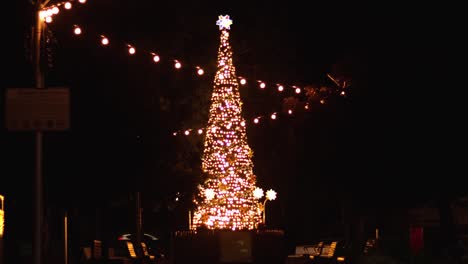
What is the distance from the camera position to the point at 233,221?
108ft

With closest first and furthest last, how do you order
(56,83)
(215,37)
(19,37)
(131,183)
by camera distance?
(19,37), (56,83), (131,183), (215,37)

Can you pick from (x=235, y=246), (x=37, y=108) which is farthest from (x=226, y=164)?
(x=37, y=108)

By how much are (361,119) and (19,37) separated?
12107 millimetres

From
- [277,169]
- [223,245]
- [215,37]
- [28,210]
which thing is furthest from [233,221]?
[277,169]

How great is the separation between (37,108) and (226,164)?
17.3 meters

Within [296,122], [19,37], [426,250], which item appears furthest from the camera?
[296,122]

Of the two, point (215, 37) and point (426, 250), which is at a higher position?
point (215, 37)

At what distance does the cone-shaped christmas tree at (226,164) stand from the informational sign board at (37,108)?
16.9 m

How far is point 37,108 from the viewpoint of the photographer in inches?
620

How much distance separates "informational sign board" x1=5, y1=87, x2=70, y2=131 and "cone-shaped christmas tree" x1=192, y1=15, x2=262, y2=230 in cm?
1687

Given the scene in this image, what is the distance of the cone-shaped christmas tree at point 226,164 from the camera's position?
107 ft

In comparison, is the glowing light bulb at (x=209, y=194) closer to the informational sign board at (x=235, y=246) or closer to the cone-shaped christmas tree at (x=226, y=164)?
the cone-shaped christmas tree at (x=226, y=164)

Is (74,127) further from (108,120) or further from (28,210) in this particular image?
(28,210)

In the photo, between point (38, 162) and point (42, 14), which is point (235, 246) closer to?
point (38, 162)
